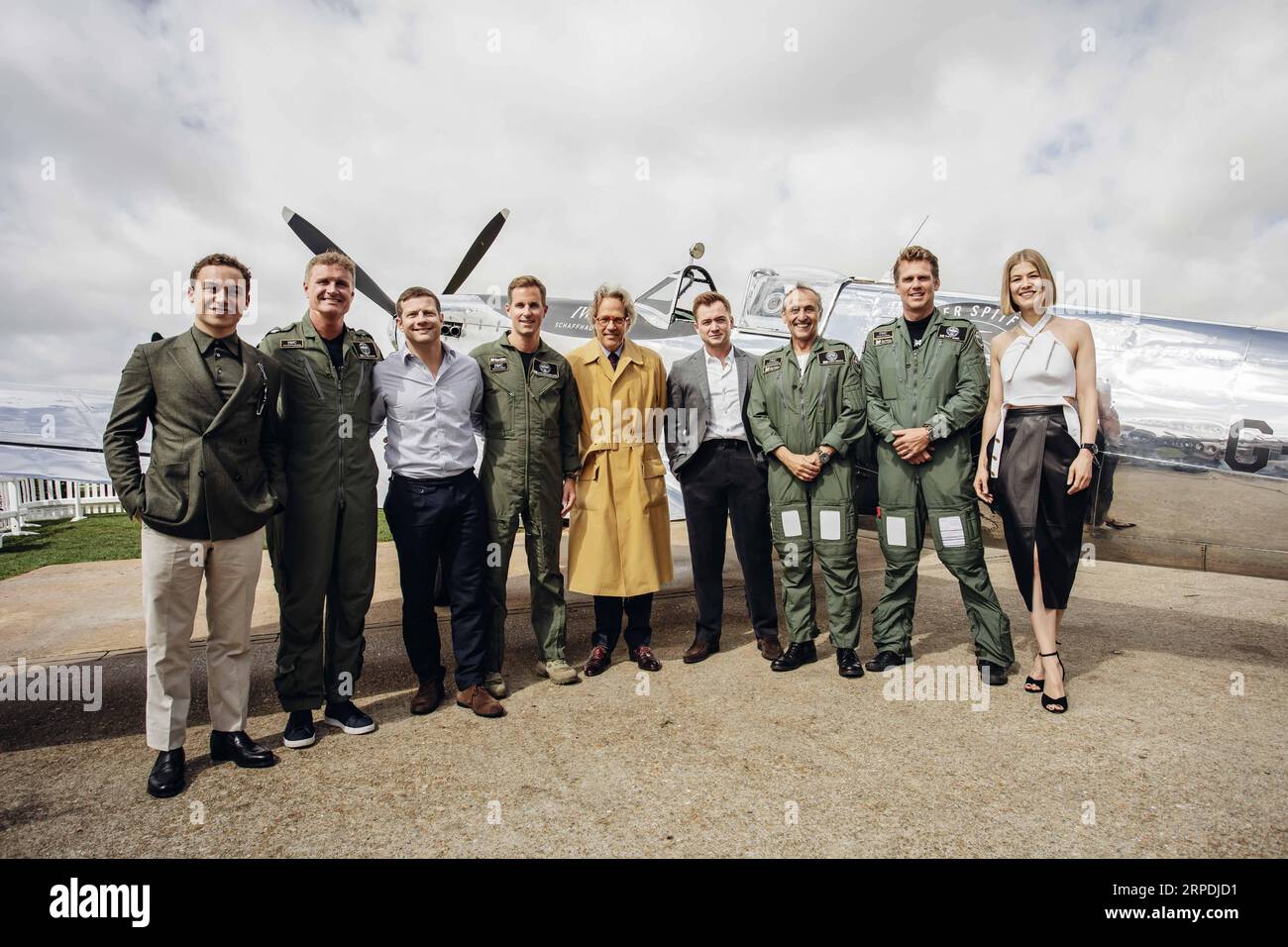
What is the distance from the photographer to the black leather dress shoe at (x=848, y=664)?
403 centimetres

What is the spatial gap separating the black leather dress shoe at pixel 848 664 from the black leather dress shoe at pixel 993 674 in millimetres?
666

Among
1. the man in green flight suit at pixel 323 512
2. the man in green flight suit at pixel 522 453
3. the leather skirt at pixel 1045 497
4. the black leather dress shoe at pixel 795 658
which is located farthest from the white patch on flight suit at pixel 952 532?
the man in green flight suit at pixel 323 512

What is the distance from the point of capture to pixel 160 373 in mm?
2850

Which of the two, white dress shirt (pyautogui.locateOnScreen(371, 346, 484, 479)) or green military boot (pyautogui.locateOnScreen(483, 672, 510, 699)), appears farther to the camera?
green military boot (pyautogui.locateOnScreen(483, 672, 510, 699))

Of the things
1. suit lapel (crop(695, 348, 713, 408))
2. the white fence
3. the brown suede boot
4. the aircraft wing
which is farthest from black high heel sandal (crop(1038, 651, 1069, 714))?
the white fence

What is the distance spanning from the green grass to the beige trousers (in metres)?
5.42

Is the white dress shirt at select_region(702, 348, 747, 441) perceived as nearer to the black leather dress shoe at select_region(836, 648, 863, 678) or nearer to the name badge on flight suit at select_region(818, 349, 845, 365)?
the name badge on flight suit at select_region(818, 349, 845, 365)

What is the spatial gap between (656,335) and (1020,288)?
411 centimetres

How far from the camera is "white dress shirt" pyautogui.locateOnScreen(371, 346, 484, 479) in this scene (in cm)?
355

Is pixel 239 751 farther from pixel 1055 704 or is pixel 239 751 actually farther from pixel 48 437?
pixel 1055 704
